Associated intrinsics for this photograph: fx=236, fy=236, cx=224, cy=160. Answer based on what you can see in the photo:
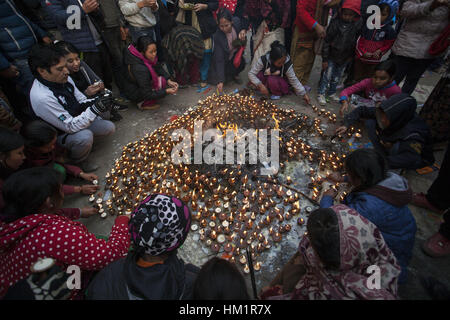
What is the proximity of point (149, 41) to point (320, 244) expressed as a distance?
4732mm

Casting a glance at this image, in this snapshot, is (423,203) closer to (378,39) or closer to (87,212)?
(378,39)

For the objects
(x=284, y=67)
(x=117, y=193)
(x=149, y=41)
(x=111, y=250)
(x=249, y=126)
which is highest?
(x=149, y=41)

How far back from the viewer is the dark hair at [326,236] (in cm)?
162

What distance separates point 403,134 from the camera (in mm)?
3277

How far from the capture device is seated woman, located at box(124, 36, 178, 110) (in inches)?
187

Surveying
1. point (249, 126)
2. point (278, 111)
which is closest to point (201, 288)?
point (249, 126)

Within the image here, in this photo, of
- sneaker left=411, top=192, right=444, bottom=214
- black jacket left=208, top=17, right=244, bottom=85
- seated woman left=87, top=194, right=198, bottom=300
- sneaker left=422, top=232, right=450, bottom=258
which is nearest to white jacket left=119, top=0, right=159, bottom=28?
black jacket left=208, top=17, right=244, bottom=85

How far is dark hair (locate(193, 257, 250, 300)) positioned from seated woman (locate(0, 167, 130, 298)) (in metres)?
1.08

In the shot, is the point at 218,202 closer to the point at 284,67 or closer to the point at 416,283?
the point at 416,283

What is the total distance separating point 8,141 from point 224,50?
16.0 feet

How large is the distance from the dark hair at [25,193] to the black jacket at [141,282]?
0.78 m

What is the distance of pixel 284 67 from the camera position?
5168mm

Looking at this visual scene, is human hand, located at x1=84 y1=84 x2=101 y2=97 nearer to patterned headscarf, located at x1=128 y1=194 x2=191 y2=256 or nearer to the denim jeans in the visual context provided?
Answer: patterned headscarf, located at x1=128 y1=194 x2=191 y2=256

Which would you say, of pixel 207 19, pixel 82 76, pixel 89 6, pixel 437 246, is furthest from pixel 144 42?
pixel 437 246
